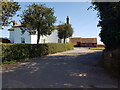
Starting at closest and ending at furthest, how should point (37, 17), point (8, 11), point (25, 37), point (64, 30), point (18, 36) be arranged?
point (8, 11)
point (37, 17)
point (64, 30)
point (25, 37)
point (18, 36)

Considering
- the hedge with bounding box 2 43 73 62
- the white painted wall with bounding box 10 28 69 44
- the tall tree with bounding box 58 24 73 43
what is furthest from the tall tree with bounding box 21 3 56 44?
the white painted wall with bounding box 10 28 69 44

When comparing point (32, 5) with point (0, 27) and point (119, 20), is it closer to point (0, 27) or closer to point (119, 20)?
point (0, 27)

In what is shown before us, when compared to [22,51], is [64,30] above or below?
above

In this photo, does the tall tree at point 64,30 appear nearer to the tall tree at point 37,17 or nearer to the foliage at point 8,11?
the tall tree at point 37,17

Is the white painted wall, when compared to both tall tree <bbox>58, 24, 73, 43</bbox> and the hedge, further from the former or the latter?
the hedge

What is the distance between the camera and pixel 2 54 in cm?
1212

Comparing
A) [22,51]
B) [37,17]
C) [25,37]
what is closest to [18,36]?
[25,37]

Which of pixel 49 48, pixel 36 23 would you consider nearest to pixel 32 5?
pixel 36 23

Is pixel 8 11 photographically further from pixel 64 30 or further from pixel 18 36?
pixel 18 36

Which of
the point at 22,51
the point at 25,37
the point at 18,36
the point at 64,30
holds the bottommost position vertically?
the point at 22,51

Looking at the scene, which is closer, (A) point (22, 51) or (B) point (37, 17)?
(A) point (22, 51)

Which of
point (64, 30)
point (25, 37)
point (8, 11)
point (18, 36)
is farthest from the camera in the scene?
point (18, 36)

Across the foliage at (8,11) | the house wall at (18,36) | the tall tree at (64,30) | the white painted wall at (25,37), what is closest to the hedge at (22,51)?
the foliage at (8,11)

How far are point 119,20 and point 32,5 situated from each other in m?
13.6
